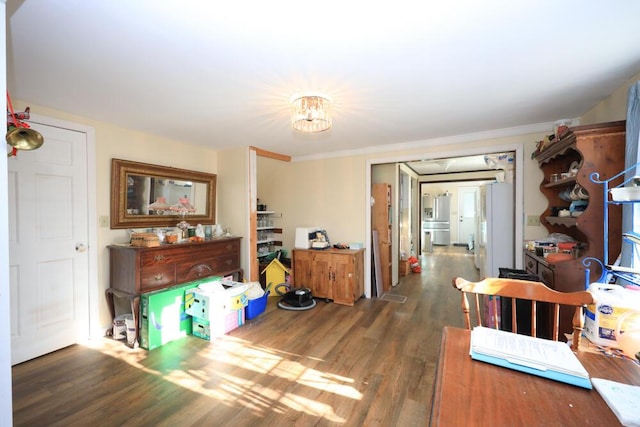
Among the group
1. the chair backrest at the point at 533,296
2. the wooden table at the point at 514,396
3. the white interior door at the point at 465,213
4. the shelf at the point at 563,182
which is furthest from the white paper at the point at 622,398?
the white interior door at the point at 465,213

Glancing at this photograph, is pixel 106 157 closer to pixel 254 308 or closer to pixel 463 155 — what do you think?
pixel 254 308

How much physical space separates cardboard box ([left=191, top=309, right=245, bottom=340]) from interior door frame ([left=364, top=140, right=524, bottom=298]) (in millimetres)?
1927

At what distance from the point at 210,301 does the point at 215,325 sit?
25 cm

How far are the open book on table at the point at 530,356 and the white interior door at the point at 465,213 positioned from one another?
8.96 metres

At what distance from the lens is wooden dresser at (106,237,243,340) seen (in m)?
2.55

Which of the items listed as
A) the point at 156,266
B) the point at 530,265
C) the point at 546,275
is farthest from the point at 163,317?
the point at 530,265

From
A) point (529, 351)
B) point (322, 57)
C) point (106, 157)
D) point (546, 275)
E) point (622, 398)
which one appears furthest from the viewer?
point (106, 157)

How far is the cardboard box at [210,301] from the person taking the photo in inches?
106

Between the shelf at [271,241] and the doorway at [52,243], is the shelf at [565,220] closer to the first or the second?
the shelf at [271,241]

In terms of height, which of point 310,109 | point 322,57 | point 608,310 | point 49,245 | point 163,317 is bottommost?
point 163,317

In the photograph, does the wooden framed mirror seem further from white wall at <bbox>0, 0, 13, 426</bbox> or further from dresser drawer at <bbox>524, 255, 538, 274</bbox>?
dresser drawer at <bbox>524, 255, 538, 274</bbox>

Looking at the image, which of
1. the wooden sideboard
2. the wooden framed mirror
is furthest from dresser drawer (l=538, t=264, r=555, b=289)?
the wooden framed mirror

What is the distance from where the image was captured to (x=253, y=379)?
205 cm

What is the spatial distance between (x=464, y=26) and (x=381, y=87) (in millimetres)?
690
